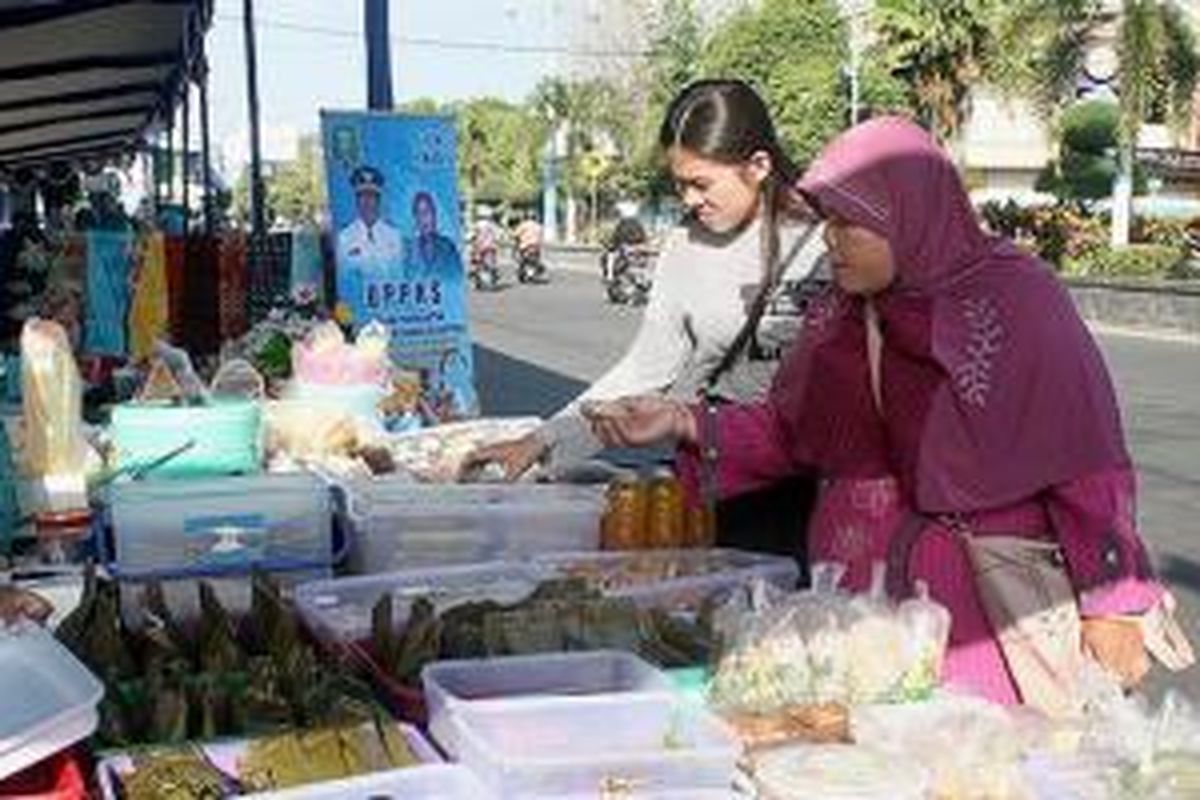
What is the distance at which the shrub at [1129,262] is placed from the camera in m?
25.9

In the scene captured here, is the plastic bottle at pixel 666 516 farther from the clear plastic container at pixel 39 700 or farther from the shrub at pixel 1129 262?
the shrub at pixel 1129 262

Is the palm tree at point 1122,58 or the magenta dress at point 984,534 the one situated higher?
the palm tree at point 1122,58

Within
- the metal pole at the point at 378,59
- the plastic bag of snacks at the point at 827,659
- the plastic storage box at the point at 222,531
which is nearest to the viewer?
the plastic bag of snacks at the point at 827,659

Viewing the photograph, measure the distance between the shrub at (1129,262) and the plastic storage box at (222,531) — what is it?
77.9ft

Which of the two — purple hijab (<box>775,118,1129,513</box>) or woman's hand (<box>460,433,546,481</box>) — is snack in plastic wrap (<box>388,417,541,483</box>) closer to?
woman's hand (<box>460,433,546,481</box>)

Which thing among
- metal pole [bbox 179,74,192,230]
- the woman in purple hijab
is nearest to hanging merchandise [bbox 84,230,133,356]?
the woman in purple hijab

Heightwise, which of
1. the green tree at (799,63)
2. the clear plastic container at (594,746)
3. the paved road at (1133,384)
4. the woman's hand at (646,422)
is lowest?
the paved road at (1133,384)

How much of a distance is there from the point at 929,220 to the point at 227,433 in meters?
1.82

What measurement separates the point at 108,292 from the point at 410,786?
5877 mm

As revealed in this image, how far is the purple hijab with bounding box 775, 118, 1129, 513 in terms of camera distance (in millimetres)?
2592

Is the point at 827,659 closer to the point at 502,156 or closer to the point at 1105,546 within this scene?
the point at 1105,546

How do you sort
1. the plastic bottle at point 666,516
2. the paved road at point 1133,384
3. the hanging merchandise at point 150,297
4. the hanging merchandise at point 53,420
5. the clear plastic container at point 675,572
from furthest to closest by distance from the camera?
1. the paved road at point 1133,384
2. the hanging merchandise at point 150,297
3. the hanging merchandise at point 53,420
4. the plastic bottle at point 666,516
5. the clear plastic container at point 675,572

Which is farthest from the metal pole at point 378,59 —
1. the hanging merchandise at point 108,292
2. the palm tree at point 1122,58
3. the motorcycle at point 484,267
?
the motorcycle at point 484,267

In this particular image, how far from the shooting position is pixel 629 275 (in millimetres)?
27062
